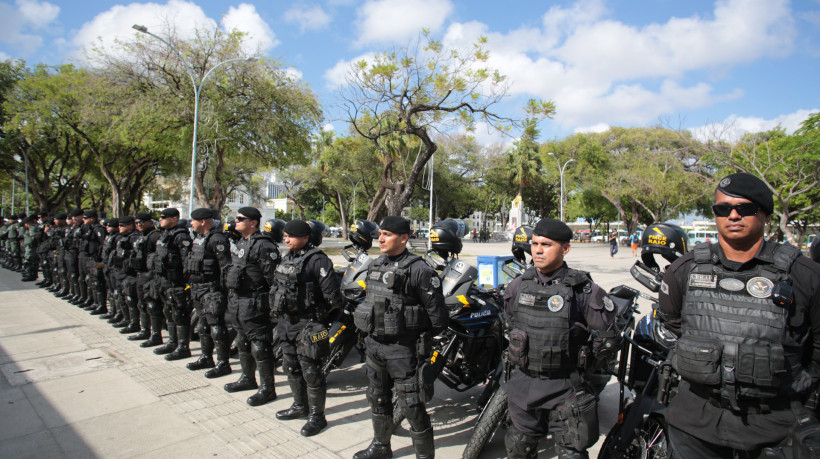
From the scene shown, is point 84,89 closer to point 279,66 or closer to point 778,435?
point 279,66

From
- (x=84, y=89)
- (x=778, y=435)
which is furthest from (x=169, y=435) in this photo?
(x=84, y=89)

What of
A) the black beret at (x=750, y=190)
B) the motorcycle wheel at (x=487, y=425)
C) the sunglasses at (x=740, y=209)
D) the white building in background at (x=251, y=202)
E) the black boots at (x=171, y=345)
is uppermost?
the white building in background at (x=251, y=202)

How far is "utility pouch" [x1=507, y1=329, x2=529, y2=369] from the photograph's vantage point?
2.62 meters

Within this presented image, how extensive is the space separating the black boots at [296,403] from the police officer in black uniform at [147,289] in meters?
2.96

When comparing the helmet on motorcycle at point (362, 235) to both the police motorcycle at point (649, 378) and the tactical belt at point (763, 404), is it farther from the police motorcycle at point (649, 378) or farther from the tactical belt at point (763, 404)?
the tactical belt at point (763, 404)

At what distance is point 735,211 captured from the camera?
210 cm

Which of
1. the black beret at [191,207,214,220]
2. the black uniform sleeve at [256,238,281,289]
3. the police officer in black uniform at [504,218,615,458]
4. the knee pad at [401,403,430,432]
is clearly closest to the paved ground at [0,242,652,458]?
the knee pad at [401,403,430,432]

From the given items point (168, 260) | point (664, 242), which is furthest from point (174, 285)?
point (664, 242)

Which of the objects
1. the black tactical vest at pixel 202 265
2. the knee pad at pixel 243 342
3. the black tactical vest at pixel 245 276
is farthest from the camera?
the black tactical vest at pixel 202 265

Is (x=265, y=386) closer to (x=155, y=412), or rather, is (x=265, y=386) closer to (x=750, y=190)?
(x=155, y=412)

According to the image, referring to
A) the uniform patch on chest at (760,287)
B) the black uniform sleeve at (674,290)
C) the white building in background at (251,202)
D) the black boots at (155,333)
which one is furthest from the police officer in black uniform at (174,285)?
the white building in background at (251,202)

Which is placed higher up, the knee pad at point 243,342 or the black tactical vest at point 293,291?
the black tactical vest at point 293,291

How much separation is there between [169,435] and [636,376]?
3.80 meters

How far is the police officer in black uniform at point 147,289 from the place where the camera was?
620 cm
